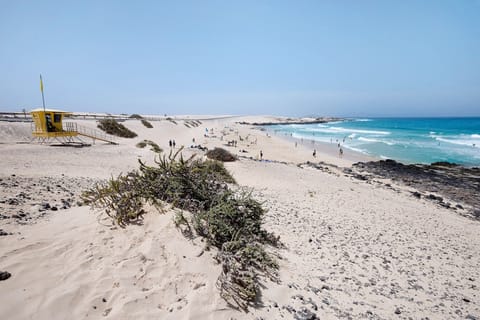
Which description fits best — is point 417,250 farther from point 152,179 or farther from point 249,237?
point 152,179

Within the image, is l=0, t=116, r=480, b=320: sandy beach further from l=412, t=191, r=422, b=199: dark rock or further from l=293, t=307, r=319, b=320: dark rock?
l=412, t=191, r=422, b=199: dark rock

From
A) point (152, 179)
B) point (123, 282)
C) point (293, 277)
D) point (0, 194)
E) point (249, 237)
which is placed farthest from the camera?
point (0, 194)

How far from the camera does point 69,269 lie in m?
3.14

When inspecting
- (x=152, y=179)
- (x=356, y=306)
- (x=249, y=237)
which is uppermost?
(x=152, y=179)

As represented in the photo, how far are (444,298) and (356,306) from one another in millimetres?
Result: 2224

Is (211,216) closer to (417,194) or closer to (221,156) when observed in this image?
(221,156)

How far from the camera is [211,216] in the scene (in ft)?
13.5

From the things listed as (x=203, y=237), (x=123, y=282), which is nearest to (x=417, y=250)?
(x=203, y=237)

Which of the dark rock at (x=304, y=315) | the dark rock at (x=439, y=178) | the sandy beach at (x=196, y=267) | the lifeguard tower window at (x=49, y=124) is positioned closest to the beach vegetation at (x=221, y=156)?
the sandy beach at (x=196, y=267)

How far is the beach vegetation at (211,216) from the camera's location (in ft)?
11.0

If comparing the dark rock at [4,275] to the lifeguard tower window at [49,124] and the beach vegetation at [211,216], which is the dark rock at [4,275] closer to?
the beach vegetation at [211,216]

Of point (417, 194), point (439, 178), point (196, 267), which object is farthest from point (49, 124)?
point (439, 178)

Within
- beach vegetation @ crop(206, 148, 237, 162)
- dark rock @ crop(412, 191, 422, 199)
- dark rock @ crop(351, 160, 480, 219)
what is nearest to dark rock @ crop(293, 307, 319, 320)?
dark rock @ crop(351, 160, 480, 219)

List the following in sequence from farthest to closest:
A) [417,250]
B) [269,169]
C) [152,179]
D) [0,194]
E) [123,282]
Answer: [269,169] < [417,250] < [0,194] < [152,179] < [123,282]
